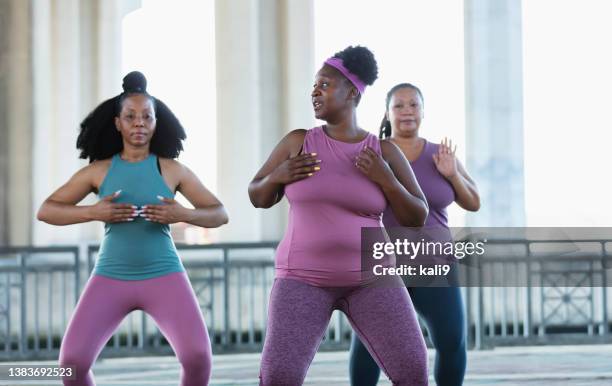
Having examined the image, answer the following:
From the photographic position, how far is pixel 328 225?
3717mm

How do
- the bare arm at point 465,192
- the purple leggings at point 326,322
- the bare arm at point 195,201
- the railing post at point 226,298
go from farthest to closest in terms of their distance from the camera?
the railing post at point 226,298
the bare arm at point 465,192
the bare arm at point 195,201
the purple leggings at point 326,322

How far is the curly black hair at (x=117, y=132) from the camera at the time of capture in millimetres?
4508

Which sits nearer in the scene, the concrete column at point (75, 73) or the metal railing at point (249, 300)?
the metal railing at point (249, 300)

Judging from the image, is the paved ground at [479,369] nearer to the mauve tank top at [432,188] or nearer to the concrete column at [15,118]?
the mauve tank top at [432,188]

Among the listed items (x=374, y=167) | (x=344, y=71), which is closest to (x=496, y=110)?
(x=344, y=71)

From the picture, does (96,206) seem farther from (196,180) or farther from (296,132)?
(296,132)

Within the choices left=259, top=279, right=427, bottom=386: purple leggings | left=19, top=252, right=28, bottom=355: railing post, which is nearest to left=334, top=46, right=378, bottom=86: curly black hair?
left=259, top=279, right=427, bottom=386: purple leggings

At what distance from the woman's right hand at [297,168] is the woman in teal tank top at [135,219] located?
0.72m

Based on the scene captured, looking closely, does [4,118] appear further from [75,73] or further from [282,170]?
[282,170]

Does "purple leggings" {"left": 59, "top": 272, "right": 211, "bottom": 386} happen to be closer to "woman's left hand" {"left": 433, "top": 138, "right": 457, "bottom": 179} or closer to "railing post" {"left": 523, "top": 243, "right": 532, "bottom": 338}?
"woman's left hand" {"left": 433, "top": 138, "right": 457, "bottom": 179}

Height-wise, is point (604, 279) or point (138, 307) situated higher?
point (138, 307)

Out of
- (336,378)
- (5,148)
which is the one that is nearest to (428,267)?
(336,378)

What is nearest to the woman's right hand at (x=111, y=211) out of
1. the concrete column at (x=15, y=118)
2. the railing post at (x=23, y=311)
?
the railing post at (x=23, y=311)

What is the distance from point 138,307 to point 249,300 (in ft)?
20.6
